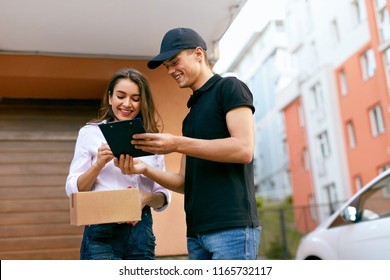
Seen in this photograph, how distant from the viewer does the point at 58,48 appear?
12.5 feet

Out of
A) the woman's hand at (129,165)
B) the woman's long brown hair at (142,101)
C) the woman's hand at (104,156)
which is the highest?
the woman's long brown hair at (142,101)

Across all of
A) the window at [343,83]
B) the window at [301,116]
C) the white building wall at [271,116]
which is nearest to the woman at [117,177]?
the window at [343,83]

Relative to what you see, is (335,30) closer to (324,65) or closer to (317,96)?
(324,65)

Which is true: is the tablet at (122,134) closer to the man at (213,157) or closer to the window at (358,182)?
the man at (213,157)

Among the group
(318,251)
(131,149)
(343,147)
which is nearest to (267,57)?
(343,147)

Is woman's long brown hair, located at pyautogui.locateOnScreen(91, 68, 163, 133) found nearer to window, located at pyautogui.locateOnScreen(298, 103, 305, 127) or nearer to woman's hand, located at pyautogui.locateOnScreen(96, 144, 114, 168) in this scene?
woman's hand, located at pyautogui.locateOnScreen(96, 144, 114, 168)

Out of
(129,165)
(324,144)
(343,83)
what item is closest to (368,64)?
(343,83)

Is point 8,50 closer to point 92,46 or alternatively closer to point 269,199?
point 92,46

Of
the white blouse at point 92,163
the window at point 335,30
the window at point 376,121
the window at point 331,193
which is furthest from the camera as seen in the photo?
the window at point 331,193

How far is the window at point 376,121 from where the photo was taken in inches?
547

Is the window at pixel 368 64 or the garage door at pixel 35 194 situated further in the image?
the window at pixel 368 64

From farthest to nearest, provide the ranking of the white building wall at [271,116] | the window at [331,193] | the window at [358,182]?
the white building wall at [271,116]
the window at [331,193]
the window at [358,182]

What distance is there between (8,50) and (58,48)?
0.36 m

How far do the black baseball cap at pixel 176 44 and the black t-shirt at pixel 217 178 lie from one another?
0.57 feet
